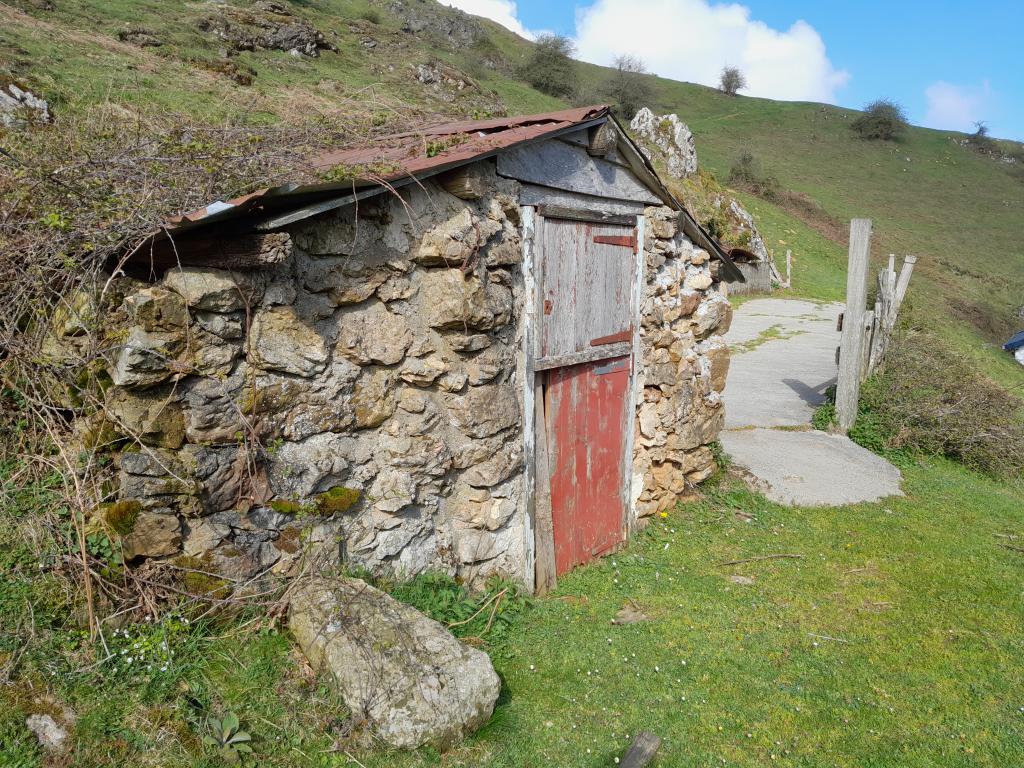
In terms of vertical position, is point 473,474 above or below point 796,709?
above

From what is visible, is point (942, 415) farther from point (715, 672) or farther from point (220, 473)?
point (220, 473)

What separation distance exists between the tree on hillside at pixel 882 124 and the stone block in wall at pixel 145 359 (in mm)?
58927

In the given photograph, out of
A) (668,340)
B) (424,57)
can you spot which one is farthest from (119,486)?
→ (424,57)

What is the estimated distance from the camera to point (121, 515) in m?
3.06

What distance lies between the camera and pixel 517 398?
4.84 m

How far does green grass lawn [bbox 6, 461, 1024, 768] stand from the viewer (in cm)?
285

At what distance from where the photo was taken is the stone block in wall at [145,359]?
3.05 metres

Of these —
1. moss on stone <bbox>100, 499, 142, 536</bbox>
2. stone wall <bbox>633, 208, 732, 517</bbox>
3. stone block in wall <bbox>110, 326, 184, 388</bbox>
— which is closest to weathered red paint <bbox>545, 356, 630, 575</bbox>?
stone wall <bbox>633, 208, 732, 517</bbox>

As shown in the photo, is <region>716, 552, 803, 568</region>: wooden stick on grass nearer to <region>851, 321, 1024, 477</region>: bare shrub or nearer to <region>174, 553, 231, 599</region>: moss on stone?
<region>851, 321, 1024, 477</region>: bare shrub

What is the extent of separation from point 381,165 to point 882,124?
59082mm

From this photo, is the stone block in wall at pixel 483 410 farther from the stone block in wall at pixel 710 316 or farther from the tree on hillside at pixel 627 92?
the tree on hillside at pixel 627 92

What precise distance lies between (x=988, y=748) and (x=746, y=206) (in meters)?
28.3

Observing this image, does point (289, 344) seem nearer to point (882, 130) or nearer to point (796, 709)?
point (796, 709)

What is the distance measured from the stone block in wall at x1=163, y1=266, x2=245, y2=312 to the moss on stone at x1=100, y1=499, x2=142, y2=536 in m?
1.01
